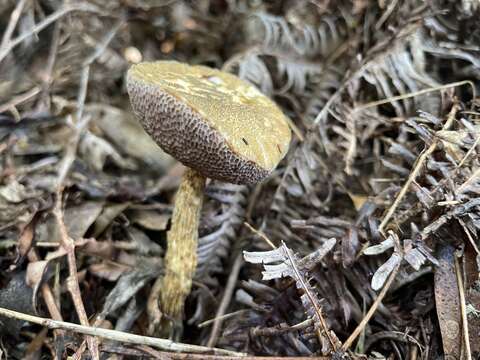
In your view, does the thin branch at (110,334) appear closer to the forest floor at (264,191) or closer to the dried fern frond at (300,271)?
the forest floor at (264,191)

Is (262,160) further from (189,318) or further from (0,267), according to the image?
(0,267)

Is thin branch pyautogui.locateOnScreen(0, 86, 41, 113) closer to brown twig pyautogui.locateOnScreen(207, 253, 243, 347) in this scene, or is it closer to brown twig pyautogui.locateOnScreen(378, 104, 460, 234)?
brown twig pyautogui.locateOnScreen(207, 253, 243, 347)

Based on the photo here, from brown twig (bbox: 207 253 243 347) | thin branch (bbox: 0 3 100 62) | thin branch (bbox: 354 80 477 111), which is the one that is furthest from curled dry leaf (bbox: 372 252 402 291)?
thin branch (bbox: 0 3 100 62)

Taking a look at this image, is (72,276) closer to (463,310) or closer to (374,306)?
(374,306)

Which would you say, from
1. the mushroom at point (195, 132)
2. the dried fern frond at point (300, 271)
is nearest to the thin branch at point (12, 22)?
the mushroom at point (195, 132)

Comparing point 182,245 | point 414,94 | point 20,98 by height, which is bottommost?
point 182,245

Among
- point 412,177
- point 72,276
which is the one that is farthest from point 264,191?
point 72,276

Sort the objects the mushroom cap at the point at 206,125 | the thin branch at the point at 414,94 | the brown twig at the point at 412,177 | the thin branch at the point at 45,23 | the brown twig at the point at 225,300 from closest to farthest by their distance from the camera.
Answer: the mushroom cap at the point at 206,125, the brown twig at the point at 412,177, the brown twig at the point at 225,300, the thin branch at the point at 414,94, the thin branch at the point at 45,23

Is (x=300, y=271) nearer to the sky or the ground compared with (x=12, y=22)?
nearer to the ground
